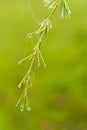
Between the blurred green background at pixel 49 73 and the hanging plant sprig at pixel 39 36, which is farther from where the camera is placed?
the blurred green background at pixel 49 73

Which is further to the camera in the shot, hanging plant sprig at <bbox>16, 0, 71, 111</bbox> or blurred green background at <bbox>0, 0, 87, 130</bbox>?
blurred green background at <bbox>0, 0, 87, 130</bbox>

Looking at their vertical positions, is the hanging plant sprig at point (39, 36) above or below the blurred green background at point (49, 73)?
below

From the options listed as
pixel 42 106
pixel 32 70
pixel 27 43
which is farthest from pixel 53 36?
pixel 32 70

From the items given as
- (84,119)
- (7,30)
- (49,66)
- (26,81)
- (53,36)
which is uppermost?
(7,30)

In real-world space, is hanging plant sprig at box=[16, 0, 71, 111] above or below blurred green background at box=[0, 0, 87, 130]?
below

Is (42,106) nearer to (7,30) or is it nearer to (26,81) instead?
(7,30)

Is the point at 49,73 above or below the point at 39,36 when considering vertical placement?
above

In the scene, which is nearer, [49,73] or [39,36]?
[39,36]

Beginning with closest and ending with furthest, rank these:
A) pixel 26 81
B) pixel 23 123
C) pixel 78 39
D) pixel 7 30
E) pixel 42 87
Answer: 1. pixel 26 81
2. pixel 23 123
3. pixel 42 87
4. pixel 78 39
5. pixel 7 30
